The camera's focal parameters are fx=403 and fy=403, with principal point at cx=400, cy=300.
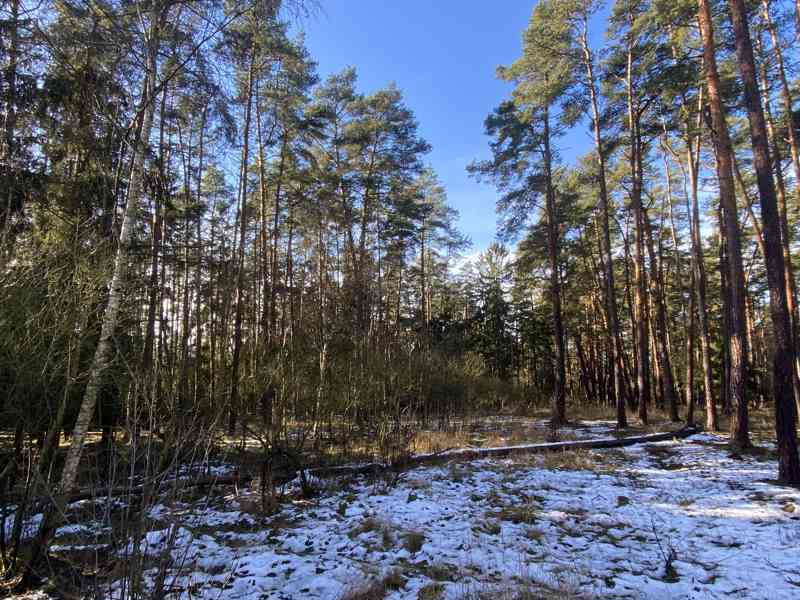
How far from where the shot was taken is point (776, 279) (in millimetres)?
5621

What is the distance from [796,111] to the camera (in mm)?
9773

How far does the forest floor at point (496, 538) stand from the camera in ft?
10.5

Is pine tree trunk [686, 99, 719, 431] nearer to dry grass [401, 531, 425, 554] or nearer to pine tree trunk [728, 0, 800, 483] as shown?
pine tree trunk [728, 0, 800, 483]

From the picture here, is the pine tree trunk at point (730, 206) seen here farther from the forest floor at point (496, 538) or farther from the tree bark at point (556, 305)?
the tree bark at point (556, 305)

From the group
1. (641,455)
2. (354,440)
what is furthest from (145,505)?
(641,455)

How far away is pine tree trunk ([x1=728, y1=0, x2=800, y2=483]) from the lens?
547cm

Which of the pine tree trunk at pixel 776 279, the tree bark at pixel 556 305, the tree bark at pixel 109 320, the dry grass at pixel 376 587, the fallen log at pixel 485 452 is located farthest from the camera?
the tree bark at pixel 556 305

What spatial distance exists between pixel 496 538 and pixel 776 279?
17.2ft

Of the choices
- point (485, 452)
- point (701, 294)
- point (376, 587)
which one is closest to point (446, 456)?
point (485, 452)

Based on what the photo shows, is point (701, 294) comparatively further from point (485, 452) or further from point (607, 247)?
point (485, 452)

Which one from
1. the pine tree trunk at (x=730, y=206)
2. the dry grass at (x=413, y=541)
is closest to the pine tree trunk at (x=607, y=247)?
the pine tree trunk at (x=730, y=206)

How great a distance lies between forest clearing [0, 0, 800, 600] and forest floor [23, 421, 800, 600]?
0.04 metres

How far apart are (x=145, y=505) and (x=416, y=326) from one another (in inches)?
713

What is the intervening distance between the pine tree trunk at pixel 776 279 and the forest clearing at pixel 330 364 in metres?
0.04
